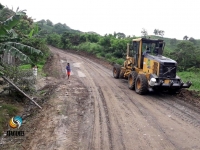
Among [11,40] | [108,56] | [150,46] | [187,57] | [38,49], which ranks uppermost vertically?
[11,40]

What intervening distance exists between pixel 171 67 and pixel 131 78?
2612 millimetres

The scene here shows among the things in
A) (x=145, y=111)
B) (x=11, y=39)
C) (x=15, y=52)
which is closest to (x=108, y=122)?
(x=145, y=111)

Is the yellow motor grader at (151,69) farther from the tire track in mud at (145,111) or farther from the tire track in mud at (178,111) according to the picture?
the tire track in mud at (178,111)

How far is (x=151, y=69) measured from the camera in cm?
1298

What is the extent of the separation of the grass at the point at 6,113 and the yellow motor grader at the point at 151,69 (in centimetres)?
624

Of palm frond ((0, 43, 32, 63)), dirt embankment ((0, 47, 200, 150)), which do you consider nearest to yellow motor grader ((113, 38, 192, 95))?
dirt embankment ((0, 47, 200, 150))

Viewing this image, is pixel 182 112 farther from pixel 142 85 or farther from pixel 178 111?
pixel 142 85

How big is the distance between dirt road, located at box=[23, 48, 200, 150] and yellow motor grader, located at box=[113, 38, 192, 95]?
58cm

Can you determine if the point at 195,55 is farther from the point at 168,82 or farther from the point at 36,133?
the point at 36,133

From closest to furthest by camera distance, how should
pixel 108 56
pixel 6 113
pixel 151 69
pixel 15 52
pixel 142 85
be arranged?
pixel 15 52 < pixel 6 113 < pixel 142 85 < pixel 151 69 < pixel 108 56

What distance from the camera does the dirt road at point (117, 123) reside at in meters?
7.10

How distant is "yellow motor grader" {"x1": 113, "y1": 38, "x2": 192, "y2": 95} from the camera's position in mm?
12195

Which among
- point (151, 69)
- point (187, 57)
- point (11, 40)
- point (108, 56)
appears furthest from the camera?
point (108, 56)

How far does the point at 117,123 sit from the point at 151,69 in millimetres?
5262
